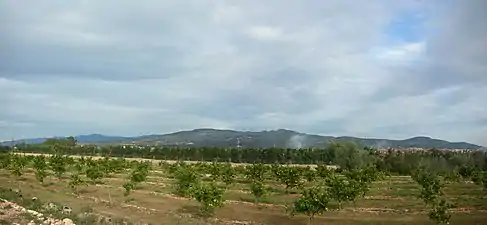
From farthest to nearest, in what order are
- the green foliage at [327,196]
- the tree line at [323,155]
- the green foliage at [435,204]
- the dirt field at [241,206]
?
the tree line at [323,155] < the dirt field at [241,206] < the green foliage at [327,196] < the green foliage at [435,204]

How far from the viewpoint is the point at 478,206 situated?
5250 centimetres

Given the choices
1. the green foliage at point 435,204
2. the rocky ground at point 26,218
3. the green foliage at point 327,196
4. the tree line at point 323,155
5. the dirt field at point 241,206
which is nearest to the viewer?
the rocky ground at point 26,218

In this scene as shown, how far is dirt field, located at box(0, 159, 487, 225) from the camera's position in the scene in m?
41.8

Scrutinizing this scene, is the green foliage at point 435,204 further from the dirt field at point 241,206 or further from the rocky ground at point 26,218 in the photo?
the rocky ground at point 26,218

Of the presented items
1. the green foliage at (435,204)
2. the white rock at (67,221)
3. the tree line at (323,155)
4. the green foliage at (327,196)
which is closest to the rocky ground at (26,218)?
the white rock at (67,221)

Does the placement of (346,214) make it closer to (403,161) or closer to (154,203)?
(154,203)

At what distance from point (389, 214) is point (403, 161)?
237 feet

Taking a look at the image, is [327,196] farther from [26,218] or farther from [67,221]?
[26,218]

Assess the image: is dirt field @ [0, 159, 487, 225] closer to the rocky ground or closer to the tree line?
the rocky ground

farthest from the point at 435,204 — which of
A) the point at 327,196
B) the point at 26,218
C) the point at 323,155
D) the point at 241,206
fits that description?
the point at 323,155

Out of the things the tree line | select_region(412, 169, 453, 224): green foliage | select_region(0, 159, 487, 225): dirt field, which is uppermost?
the tree line

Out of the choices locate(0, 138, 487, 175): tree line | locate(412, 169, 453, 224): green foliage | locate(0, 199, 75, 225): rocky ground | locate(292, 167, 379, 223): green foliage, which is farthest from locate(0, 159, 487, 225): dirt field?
locate(0, 138, 487, 175): tree line

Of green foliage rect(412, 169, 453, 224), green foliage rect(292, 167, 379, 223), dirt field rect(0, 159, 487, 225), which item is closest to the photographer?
green foliage rect(412, 169, 453, 224)

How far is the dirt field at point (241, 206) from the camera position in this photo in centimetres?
4184
